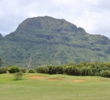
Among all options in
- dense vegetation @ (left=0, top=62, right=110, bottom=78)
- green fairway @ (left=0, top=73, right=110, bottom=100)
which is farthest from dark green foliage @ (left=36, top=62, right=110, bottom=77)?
green fairway @ (left=0, top=73, right=110, bottom=100)

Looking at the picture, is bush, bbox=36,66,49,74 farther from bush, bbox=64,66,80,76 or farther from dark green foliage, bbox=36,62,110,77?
bush, bbox=64,66,80,76

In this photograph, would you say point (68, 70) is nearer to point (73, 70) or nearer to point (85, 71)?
point (73, 70)

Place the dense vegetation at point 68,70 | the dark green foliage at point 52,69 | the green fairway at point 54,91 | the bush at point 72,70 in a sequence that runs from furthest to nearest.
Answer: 1. the dark green foliage at point 52,69
2. the bush at point 72,70
3. the dense vegetation at point 68,70
4. the green fairway at point 54,91

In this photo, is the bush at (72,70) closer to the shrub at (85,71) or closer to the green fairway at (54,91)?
the shrub at (85,71)

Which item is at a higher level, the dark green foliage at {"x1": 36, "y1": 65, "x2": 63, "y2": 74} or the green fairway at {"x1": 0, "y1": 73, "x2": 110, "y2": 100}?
the dark green foliage at {"x1": 36, "y1": 65, "x2": 63, "y2": 74}

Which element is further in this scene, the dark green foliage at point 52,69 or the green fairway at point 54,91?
the dark green foliage at point 52,69

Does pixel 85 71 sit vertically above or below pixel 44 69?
below

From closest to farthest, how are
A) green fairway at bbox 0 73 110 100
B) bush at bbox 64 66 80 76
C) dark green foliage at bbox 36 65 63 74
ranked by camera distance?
green fairway at bbox 0 73 110 100 < bush at bbox 64 66 80 76 < dark green foliage at bbox 36 65 63 74

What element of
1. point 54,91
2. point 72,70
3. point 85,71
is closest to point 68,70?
point 72,70

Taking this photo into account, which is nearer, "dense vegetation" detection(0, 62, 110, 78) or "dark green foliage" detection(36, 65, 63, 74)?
"dense vegetation" detection(0, 62, 110, 78)

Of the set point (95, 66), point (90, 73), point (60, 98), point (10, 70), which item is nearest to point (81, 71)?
point (90, 73)

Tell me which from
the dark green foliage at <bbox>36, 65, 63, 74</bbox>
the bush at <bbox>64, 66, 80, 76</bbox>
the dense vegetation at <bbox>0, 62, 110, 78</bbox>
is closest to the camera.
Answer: the dense vegetation at <bbox>0, 62, 110, 78</bbox>

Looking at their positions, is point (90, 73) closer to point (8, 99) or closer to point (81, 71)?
point (81, 71)

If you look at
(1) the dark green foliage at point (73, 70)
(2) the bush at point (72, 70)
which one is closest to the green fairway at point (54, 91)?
(1) the dark green foliage at point (73, 70)
